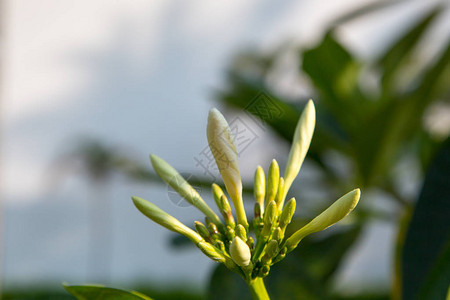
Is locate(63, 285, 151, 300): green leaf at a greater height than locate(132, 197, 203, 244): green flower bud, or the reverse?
locate(132, 197, 203, 244): green flower bud

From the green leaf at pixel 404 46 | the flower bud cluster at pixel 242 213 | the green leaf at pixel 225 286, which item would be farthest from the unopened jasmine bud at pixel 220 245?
the green leaf at pixel 404 46

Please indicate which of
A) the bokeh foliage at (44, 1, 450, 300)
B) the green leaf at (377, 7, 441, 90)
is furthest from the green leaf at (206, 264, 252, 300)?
the green leaf at (377, 7, 441, 90)

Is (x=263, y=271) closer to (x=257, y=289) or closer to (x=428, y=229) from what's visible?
(x=257, y=289)

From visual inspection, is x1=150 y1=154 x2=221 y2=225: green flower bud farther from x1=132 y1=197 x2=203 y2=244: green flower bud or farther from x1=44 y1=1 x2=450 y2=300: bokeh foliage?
x1=44 y1=1 x2=450 y2=300: bokeh foliage

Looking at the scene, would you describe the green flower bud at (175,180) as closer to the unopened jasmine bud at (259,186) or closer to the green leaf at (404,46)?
the unopened jasmine bud at (259,186)

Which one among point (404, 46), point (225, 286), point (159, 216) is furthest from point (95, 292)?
point (404, 46)

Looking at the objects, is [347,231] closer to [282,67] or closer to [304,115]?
[304,115]
